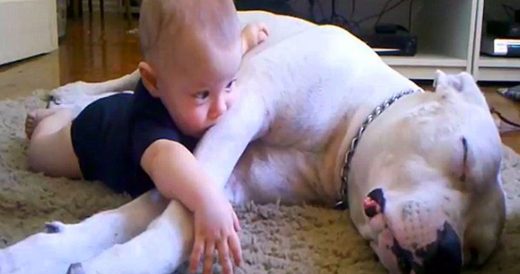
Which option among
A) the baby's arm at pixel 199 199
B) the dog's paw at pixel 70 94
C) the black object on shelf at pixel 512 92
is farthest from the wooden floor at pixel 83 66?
the baby's arm at pixel 199 199

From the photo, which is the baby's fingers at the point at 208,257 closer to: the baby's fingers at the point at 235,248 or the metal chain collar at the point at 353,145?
the baby's fingers at the point at 235,248

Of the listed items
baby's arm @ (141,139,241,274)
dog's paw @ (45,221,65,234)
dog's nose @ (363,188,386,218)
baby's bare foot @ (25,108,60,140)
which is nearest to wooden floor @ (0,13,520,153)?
baby's bare foot @ (25,108,60,140)

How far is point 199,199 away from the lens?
894 mm

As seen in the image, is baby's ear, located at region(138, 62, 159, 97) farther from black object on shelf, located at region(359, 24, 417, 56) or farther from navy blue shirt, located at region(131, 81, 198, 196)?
black object on shelf, located at region(359, 24, 417, 56)

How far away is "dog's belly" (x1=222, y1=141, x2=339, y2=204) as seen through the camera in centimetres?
113

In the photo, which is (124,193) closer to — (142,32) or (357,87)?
(142,32)

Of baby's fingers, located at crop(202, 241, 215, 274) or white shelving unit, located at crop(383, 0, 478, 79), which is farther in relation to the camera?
white shelving unit, located at crop(383, 0, 478, 79)

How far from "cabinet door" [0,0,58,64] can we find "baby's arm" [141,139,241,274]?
1.74m

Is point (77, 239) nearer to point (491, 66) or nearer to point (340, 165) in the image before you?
point (340, 165)

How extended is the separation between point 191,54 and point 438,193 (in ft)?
1.13

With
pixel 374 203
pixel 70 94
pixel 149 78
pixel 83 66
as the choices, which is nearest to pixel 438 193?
pixel 374 203

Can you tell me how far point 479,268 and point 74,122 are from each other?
26.1 inches

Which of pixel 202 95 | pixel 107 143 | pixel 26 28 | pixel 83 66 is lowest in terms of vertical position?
pixel 83 66

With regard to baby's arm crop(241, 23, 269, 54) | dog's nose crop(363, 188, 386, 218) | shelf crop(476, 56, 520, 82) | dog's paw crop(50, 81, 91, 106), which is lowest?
shelf crop(476, 56, 520, 82)
